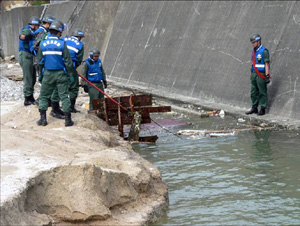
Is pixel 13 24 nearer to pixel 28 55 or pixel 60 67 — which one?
pixel 28 55

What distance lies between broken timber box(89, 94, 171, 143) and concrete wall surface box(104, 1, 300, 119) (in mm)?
3239

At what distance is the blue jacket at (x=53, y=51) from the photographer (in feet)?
35.2

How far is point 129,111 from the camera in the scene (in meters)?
12.5

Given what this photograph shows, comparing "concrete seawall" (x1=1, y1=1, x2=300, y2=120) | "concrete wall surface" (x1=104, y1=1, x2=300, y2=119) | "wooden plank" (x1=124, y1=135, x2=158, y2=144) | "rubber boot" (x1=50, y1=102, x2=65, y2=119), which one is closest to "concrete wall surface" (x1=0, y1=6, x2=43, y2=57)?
"concrete seawall" (x1=1, y1=1, x2=300, y2=120)

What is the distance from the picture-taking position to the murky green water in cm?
775

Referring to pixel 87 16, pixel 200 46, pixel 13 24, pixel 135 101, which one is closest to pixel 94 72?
pixel 135 101

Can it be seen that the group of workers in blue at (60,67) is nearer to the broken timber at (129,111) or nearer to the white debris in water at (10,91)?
the broken timber at (129,111)

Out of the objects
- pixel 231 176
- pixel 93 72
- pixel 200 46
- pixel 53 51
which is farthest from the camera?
pixel 200 46

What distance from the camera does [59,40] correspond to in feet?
35.3

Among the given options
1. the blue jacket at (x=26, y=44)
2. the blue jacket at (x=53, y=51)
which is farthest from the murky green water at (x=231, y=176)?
the blue jacket at (x=26, y=44)

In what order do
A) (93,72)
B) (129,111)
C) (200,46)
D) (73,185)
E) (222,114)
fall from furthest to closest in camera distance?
(200,46) → (222,114) → (93,72) → (129,111) → (73,185)

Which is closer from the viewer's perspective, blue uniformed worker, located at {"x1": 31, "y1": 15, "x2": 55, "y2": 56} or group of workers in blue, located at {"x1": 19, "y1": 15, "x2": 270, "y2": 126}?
group of workers in blue, located at {"x1": 19, "y1": 15, "x2": 270, "y2": 126}

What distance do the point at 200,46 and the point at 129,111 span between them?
239 inches

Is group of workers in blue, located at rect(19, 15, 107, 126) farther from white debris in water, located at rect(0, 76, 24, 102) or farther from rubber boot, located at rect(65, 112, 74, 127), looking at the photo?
white debris in water, located at rect(0, 76, 24, 102)
